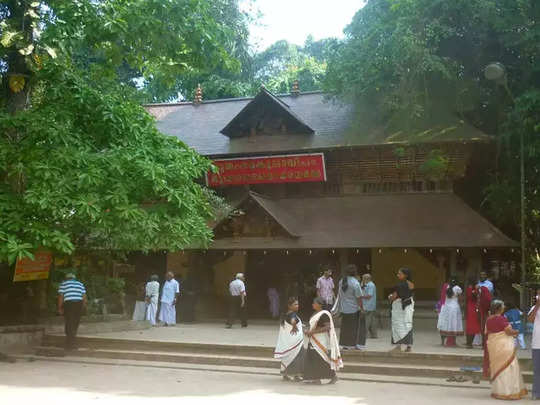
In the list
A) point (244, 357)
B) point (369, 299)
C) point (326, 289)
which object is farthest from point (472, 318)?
point (244, 357)

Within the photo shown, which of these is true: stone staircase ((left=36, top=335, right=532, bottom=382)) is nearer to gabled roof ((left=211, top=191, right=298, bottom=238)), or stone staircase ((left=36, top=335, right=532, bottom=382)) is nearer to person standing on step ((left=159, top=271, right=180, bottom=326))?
person standing on step ((left=159, top=271, right=180, bottom=326))

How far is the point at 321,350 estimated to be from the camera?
10.0 meters

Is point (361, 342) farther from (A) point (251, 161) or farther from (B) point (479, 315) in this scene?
(A) point (251, 161)

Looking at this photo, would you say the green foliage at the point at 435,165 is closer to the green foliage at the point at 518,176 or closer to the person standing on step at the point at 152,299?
the green foliage at the point at 518,176

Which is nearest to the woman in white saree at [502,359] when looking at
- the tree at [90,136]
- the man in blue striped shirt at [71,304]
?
the tree at [90,136]

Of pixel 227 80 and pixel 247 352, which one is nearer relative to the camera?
pixel 247 352

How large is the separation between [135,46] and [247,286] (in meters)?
10.0

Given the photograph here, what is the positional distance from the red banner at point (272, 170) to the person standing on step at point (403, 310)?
962 centimetres

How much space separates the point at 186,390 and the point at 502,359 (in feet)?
15.0

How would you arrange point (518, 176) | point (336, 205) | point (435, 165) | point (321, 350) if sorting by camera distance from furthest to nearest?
point (336, 205), point (435, 165), point (518, 176), point (321, 350)

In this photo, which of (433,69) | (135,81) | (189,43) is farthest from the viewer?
(135,81)

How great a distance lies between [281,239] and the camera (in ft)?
65.4

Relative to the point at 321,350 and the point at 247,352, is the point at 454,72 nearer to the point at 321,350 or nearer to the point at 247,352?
the point at 247,352

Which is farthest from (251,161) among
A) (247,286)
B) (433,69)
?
(433,69)
